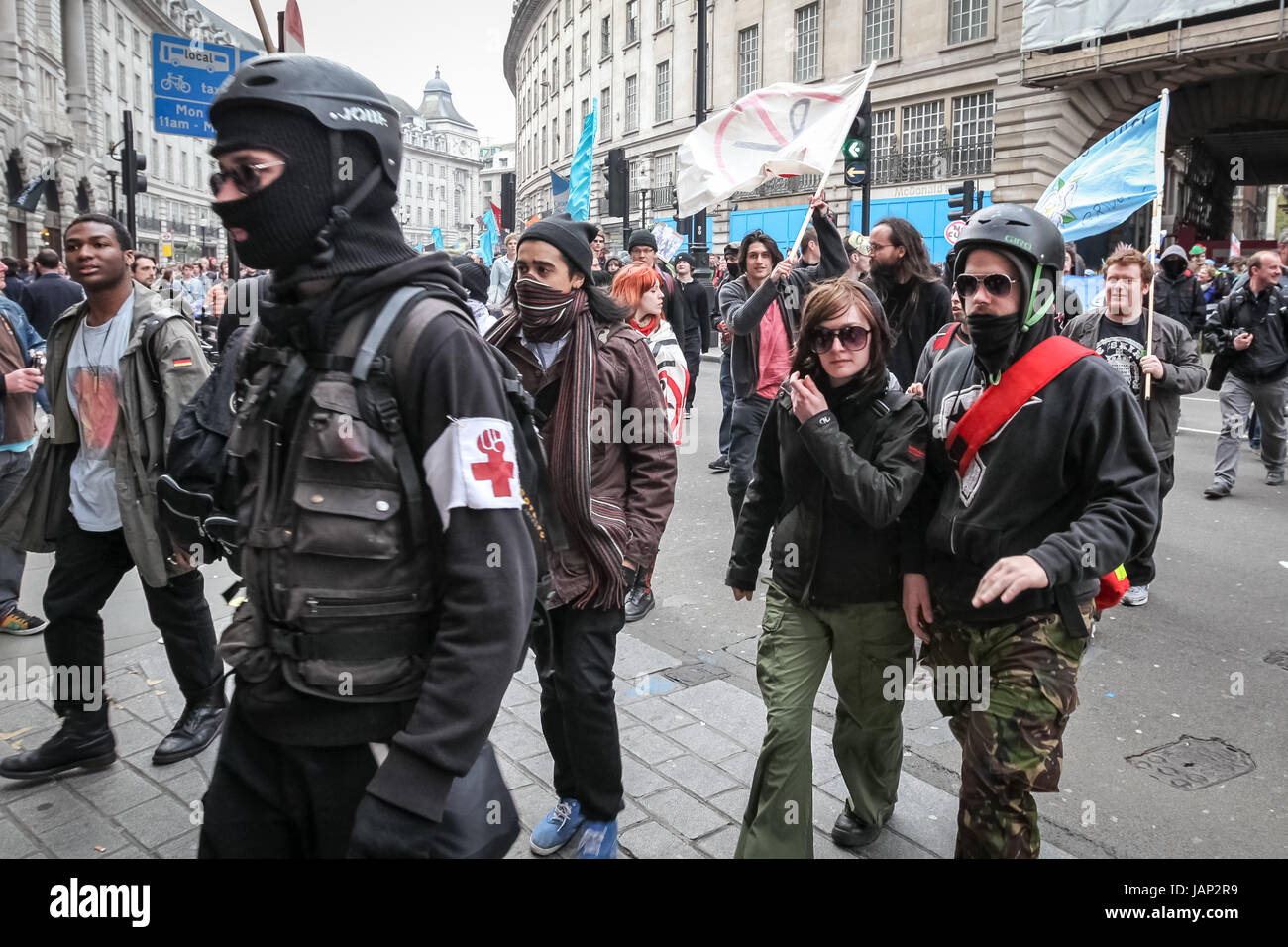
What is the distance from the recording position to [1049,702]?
281cm

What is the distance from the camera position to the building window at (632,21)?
4588 cm

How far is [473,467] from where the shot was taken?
6.01 ft

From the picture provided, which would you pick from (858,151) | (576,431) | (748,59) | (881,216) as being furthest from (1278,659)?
(748,59)

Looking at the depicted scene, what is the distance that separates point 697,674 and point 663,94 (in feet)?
138

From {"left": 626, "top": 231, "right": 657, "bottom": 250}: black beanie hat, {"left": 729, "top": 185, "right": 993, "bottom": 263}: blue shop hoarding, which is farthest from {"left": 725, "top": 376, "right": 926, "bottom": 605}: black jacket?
{"left": 729, "top": 185, "right": 993, "bottom": 263}: blue shop hoarding

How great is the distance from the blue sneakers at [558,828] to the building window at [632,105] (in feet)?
149

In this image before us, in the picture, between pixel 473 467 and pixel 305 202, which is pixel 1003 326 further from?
pixel 305 202

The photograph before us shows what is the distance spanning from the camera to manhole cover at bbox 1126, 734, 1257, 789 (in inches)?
164

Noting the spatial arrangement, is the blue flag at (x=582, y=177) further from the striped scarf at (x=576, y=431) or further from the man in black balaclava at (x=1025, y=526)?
the man in black balaclava at (x=1025, y=526)

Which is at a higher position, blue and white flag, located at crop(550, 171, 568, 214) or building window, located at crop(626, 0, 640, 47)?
building window, located at crop(626, 0, 640, 47)

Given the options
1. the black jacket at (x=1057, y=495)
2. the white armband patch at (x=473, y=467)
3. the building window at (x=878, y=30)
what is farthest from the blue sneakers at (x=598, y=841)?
the building window at (x=878, y=30)

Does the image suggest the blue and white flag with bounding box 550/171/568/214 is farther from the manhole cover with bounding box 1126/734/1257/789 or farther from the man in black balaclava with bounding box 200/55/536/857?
the man in black balaclava with bounding box 200/55/536/857

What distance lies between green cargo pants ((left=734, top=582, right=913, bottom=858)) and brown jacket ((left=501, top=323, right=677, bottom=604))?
0.52m
